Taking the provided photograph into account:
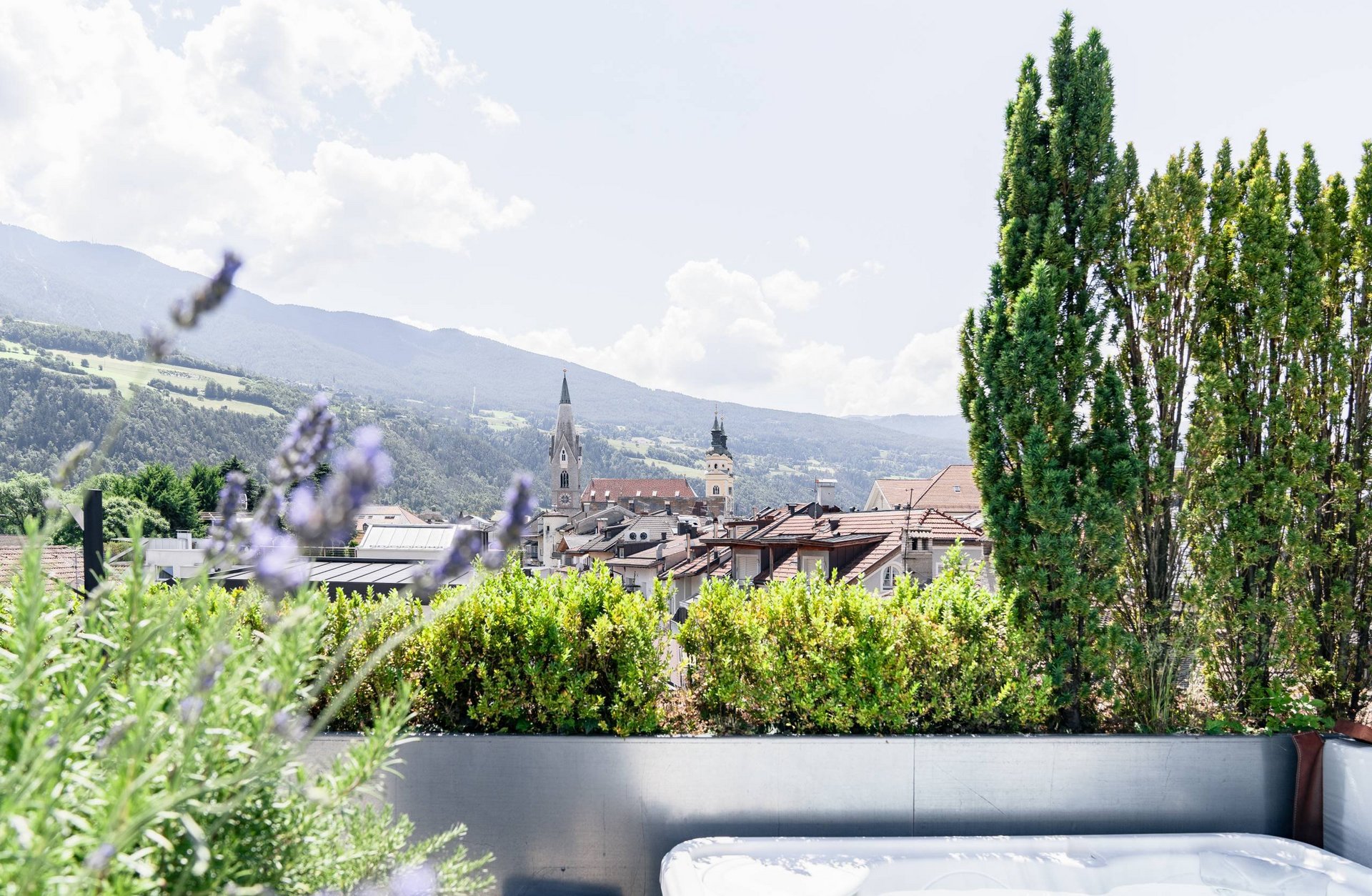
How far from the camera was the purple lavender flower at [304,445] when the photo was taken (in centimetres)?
109

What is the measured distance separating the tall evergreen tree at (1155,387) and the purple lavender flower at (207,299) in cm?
340

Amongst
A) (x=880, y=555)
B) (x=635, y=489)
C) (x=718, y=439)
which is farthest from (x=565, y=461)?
(x=880, y=555)

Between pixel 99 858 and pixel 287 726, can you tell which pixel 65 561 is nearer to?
pixel 287 726

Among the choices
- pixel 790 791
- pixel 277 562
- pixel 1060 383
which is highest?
pixel 1060 383

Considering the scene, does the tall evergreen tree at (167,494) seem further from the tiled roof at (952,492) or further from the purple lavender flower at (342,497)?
the purple lavender flower at (342,497)

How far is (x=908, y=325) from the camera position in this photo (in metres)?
12.8

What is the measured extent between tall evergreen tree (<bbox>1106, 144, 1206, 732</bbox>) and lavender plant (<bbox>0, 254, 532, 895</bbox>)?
10.3ft

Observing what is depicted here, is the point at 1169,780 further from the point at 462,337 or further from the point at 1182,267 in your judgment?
the point at 462,337

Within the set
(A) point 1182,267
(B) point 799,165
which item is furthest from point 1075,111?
(B) point 799,165

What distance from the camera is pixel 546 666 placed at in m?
2.92

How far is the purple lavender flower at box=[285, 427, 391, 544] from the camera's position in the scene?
0.91 metres

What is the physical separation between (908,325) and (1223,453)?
32.3 feet

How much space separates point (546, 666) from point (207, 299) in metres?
2.17

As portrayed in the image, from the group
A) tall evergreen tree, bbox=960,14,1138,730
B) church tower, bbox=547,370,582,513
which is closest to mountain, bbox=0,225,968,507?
church tower, bbox=547,370,582,513
